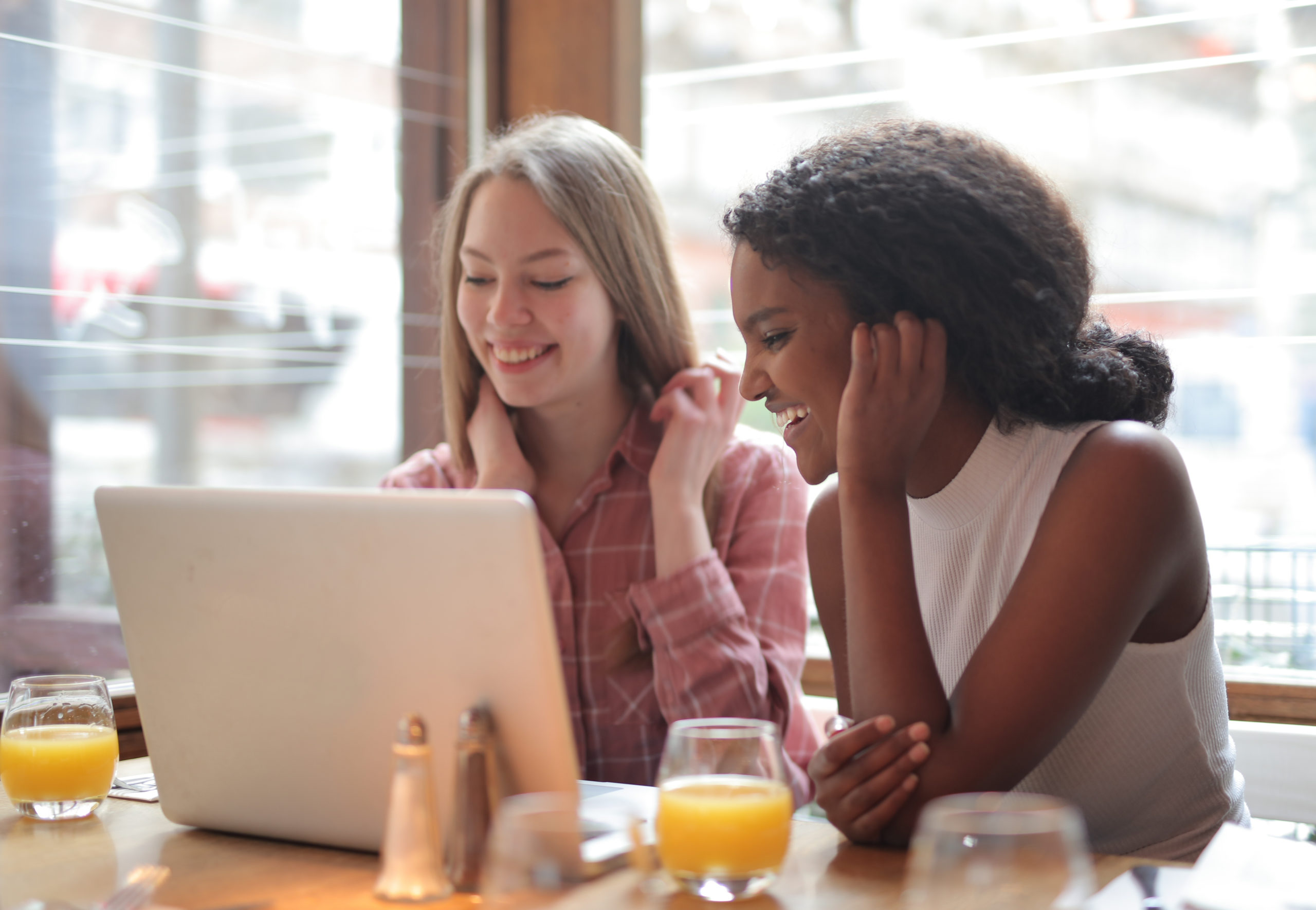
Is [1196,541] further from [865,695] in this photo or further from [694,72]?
[694,72]

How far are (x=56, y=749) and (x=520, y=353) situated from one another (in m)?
0.91

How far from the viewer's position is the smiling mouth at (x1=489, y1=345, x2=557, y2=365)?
1889mm

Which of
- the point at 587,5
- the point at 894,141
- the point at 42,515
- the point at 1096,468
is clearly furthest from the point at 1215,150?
the point at 42,515

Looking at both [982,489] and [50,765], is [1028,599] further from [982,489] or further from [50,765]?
[50,765]

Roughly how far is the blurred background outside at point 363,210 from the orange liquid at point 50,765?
2.39 feet

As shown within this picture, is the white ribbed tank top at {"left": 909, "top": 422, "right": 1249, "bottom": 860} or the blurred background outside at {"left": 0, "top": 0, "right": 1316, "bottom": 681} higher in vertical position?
the blurred background outside at {"left": 0, "top": 0, "right": 1316, "bottom": 681}

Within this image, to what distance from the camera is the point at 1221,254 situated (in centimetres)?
199

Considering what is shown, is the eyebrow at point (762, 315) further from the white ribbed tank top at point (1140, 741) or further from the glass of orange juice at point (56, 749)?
the glass of orange juice at point (56, 749)

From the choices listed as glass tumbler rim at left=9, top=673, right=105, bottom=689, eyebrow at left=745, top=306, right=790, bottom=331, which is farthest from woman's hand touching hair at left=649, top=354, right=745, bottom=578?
glass tumbler rim at left=9, top=673, right=105, bottom=689

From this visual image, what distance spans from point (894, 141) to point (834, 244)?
15cm

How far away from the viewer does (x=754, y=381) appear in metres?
1.43

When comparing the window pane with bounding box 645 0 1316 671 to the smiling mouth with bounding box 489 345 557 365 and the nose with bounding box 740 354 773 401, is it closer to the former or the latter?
the smiling mouth with bounding box 489 345 557 365

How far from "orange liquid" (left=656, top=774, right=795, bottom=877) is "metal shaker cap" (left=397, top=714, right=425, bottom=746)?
0.60 ft

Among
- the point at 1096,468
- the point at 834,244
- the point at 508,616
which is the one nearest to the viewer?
the point at 508,616
